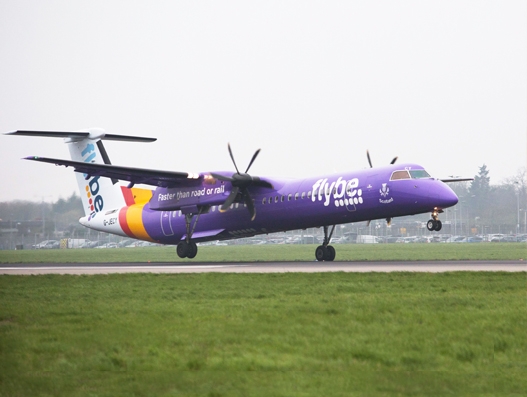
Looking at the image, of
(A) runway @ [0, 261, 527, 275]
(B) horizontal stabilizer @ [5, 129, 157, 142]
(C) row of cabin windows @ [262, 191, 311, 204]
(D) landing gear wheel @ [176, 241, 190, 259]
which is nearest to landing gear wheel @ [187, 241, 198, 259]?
(D) landing gear wheel @ [176, 241, 190, 259]

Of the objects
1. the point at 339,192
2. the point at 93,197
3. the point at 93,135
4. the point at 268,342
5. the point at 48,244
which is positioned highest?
the point at 93,135

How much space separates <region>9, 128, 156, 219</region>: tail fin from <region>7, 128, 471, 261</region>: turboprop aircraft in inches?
2.2

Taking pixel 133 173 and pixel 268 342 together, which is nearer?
pixel 268 342

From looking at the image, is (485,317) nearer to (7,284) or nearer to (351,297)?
(351,297)

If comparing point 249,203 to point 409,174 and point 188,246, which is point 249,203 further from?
point 409,174

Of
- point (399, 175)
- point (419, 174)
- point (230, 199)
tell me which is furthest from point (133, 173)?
point (419, 174)

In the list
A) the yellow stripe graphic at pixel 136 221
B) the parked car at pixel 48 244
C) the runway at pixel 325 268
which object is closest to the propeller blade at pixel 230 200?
the runway at pixel 325 268

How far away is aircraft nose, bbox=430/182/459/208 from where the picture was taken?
2971 cm

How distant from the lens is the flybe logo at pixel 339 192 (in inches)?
1244

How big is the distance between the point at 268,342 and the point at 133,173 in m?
24.3

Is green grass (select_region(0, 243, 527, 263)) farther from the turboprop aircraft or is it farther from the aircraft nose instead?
the aircraft nose

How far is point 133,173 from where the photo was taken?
3416cm

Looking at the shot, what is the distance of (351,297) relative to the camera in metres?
15.9

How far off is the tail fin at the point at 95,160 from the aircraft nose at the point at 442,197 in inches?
717
